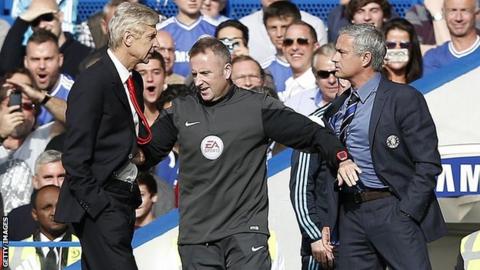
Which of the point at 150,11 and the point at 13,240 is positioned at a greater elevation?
the point at 150,11

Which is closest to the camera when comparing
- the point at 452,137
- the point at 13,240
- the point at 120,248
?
the point at 120,248

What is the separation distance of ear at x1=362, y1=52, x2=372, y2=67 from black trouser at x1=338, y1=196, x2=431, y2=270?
83 centimetres

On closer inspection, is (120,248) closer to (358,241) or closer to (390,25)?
(358,241)

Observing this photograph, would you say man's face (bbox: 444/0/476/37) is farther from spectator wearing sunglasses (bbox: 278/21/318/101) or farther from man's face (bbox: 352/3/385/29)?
spectator wearing sunglasses (bbox: 278/21/318/101)

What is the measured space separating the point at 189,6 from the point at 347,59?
443 centimetres

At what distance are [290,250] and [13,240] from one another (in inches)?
90.7

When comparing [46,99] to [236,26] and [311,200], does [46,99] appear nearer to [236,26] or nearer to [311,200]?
[236,26]

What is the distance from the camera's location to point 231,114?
7848mm

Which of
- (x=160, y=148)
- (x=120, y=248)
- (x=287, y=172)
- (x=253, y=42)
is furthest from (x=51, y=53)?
(x=120, y=248)

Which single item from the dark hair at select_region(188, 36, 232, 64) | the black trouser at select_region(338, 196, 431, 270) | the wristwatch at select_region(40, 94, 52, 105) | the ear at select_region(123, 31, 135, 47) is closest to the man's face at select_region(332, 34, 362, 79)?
the dark hair at select_region(188, 36, 232, 64)

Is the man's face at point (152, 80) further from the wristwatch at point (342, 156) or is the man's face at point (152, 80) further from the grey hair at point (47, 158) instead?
the wristwatch at point (342, 156)

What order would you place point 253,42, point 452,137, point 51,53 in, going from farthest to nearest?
point 253,42 < point 51,53 < point 452,137

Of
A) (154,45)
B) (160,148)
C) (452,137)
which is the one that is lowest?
(452,137)

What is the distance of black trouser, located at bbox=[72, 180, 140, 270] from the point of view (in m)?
7.28
